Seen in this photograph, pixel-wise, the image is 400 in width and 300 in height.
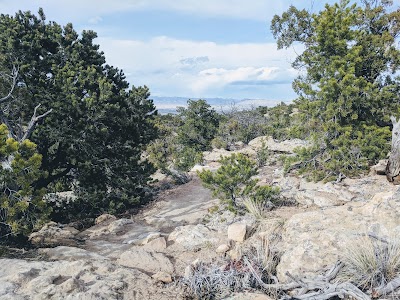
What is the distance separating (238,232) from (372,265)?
3.01 metres

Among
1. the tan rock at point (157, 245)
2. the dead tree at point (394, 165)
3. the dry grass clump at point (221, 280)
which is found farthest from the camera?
the dead tree at point (394, 165)

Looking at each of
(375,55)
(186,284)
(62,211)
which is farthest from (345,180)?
(62,211)

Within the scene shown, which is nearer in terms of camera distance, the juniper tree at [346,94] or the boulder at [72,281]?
the boulder at [72,281]

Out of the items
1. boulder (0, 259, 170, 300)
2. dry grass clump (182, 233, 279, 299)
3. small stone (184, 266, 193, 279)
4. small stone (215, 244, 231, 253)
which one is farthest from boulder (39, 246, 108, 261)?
dry grass clump (182, 233, 279, 299)

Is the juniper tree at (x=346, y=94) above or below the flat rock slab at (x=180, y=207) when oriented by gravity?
above

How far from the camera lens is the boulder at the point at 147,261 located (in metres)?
6.12

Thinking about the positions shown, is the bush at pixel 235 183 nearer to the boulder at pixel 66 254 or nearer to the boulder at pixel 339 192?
the boulder at pixel 339 192

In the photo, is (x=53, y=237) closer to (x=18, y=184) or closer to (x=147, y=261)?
(x=18, y=184)

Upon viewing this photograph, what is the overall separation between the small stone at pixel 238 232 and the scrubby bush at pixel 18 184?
4525 millimetres

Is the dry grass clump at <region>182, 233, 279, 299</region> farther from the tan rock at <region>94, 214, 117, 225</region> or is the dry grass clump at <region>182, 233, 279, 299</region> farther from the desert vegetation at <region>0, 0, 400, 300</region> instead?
the tan rock at <region>94, 214, 117, 225</region>

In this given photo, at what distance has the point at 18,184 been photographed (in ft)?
26.6

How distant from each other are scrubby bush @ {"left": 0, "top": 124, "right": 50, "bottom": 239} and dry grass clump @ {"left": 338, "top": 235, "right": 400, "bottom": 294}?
6.66 metres

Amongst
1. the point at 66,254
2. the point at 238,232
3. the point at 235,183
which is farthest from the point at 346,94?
the point at 66,254

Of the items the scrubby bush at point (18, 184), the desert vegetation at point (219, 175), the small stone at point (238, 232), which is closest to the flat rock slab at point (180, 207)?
the desert vegetation at point (219, 175)
